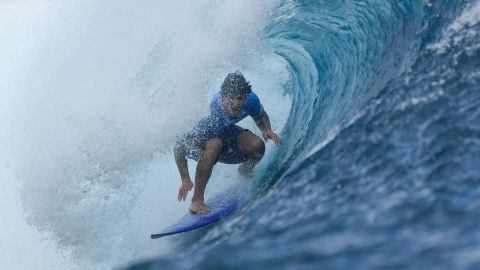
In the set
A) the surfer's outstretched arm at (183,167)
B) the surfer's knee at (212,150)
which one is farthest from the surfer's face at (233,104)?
the surfer's outstretched arm at (183,167)

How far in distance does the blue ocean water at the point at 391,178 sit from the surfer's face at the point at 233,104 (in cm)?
87

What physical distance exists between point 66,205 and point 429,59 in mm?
5110

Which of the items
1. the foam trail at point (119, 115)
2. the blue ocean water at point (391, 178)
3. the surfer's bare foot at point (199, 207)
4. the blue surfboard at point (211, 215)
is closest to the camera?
the blue ocean water at point (391, 178)

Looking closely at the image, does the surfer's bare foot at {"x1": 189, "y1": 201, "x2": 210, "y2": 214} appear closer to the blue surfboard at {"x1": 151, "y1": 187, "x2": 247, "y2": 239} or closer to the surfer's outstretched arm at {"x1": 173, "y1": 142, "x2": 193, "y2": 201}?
the blue surfboard at {"x1": 151, "y1": 187, "x2": 247, "y2": 239}

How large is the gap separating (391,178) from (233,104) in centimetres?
238

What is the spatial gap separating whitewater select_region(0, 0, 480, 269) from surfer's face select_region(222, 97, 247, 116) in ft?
2.62

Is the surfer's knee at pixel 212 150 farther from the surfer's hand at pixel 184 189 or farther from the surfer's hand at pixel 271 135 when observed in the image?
the surfer's hand at pixel 271 135

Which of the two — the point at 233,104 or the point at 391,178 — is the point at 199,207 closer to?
the point at 233,104

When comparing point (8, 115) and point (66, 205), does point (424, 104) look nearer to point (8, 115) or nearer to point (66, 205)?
point (66, 205)

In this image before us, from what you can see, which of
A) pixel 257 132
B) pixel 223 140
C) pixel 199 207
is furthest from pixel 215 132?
pixel 257 132

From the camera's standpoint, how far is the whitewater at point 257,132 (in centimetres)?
200

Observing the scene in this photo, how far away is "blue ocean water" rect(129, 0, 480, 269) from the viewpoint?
1.79 meters

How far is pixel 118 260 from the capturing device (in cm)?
564

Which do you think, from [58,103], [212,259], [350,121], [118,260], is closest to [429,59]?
[350,121]
